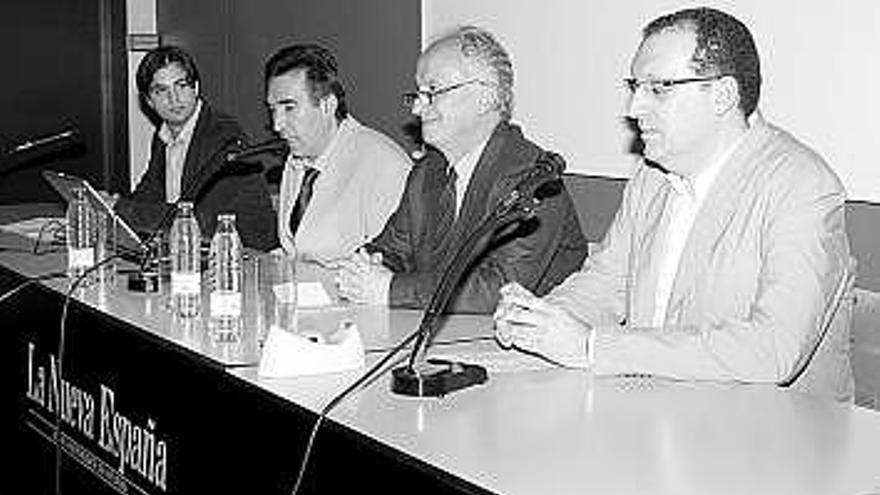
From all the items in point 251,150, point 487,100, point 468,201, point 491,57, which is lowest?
point 468,201

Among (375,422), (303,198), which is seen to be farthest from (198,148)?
(375,422)

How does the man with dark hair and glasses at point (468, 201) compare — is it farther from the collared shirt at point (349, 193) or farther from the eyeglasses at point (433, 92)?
the collared shirt at point (349, 193)

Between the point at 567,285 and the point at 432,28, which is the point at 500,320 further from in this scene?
the point at 432,28

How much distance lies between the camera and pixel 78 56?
6680 millimetres

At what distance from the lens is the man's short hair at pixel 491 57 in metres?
3.32

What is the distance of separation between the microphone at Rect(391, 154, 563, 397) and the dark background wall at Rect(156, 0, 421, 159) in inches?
103

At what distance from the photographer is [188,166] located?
473 centimetres

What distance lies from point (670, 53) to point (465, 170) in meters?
0.87

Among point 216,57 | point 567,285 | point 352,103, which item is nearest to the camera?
point 567,285

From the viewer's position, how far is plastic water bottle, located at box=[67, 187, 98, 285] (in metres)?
3.57

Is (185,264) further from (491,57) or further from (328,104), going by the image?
(328,104)

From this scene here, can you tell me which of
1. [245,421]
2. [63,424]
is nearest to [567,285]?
[245,421]

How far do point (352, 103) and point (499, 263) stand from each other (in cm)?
232

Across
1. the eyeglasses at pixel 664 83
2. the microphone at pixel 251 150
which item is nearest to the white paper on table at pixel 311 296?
the microphone at pixel 251 150
